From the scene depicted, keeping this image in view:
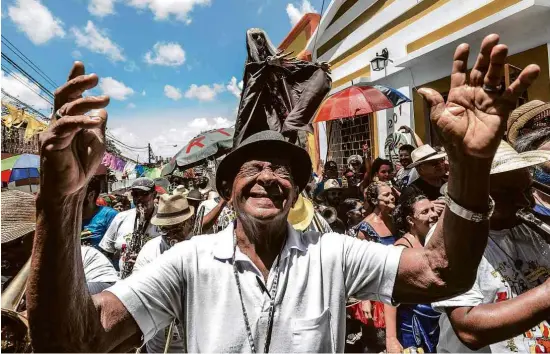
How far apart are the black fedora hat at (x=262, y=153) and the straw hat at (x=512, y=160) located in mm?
964

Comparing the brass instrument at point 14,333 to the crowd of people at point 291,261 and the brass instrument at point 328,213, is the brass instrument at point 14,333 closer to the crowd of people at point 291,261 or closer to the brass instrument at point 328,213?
the crowd of people at point 291,261

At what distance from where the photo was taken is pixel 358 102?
22.9ft

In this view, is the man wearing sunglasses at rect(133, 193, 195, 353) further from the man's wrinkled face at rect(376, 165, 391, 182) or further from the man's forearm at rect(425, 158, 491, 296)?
the man's wrinkled face at rect(376, 165, 391, 182)

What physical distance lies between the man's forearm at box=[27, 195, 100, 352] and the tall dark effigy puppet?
1964 millimetres

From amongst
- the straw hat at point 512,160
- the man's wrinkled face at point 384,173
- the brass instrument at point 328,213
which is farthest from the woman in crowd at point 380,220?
the straw hat at point 512,160

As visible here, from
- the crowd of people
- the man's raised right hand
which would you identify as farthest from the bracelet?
the man's raised right hand

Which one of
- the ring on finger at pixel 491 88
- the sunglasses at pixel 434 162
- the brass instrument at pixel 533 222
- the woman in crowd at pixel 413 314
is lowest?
the woman in crowd at pixel 413 314

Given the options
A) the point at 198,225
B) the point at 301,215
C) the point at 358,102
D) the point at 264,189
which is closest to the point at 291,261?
the point at 264,189

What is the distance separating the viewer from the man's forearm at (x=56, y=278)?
1.24 metres

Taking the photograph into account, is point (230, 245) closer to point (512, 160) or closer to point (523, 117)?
point (512, 160)

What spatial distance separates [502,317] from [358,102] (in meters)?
5.57

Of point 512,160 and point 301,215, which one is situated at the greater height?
point 512,160

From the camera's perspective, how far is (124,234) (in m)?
4.59

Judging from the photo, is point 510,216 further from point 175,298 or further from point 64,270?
point 64,270
